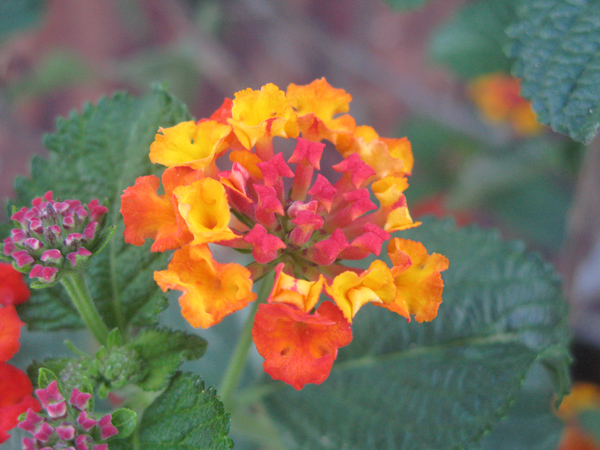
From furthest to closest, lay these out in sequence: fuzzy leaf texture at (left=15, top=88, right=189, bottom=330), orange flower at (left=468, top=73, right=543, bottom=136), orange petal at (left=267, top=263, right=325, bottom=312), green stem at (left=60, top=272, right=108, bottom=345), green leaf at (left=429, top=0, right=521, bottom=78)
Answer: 1. orange flower at (left=468, top=73, right=543, bottom=136)
2. green leaf at (left=429, top=0, right=521, bottom=78)
3. fuzzy leaf texture at (left=15, top=88, right=189, bottom=330)
4. green stem at (left=60, top=272, right=108, bottom=345)
5. orange petal at (left=267, top=263, right=325, bottom=312)

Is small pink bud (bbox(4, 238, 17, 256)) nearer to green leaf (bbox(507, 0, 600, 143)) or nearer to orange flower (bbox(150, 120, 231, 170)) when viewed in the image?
orange flower (bbox(150, 120, 231, 170))

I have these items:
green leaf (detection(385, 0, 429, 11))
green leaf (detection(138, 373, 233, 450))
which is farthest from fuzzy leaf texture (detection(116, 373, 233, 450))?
green leaf (detection(385, 0, 429, 11))

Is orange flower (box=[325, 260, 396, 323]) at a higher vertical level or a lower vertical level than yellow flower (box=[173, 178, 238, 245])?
lower

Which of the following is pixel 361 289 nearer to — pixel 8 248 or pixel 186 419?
pixel 186 419

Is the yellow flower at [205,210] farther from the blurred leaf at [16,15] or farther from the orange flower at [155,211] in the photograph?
the blurred leaf at [16,15]

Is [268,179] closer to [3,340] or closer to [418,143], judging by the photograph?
[3,340]

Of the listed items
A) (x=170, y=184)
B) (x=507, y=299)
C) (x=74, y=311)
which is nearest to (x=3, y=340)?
(x=74, y=311)

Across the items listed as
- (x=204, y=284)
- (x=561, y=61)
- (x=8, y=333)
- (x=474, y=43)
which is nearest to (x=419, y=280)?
(x=204, y=284)
